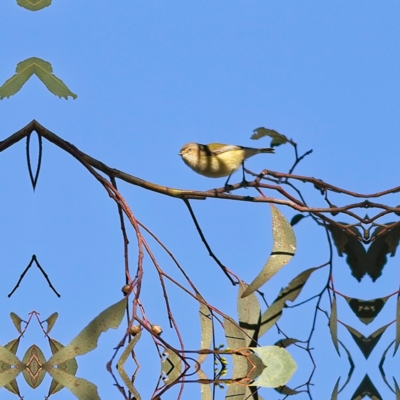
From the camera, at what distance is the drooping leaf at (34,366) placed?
2439 mm

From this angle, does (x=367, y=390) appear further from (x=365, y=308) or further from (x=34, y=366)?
(x=34, y=366)

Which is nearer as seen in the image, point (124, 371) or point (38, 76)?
point (124, 371)

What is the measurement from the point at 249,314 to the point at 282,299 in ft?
0.40

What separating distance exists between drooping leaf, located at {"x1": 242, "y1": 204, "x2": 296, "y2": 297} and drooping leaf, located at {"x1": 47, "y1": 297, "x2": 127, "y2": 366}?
16.9 inches

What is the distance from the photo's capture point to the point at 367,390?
2418mm

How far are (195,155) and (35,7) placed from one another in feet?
5.54

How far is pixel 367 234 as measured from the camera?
2.48m

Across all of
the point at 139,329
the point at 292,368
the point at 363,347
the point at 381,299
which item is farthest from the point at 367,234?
the point at 139,329

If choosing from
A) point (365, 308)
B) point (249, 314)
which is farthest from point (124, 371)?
point (365, 308)

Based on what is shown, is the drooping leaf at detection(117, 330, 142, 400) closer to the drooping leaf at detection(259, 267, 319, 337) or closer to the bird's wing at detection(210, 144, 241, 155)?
the drooping leaf at detection(259, 267, 319, 337)

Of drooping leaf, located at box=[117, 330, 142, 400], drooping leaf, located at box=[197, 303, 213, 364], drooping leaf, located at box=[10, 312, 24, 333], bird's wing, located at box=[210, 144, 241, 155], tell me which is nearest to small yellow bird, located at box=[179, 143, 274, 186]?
bird's wing, located at box=[210, 144, 241, 155]

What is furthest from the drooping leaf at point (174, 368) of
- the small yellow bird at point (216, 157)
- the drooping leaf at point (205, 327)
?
the small yellow bird at point (216, 157)

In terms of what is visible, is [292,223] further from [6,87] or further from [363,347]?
[6,87]

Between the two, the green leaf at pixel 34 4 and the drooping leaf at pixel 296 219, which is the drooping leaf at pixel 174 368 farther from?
the green leaf at pixel 34 4
